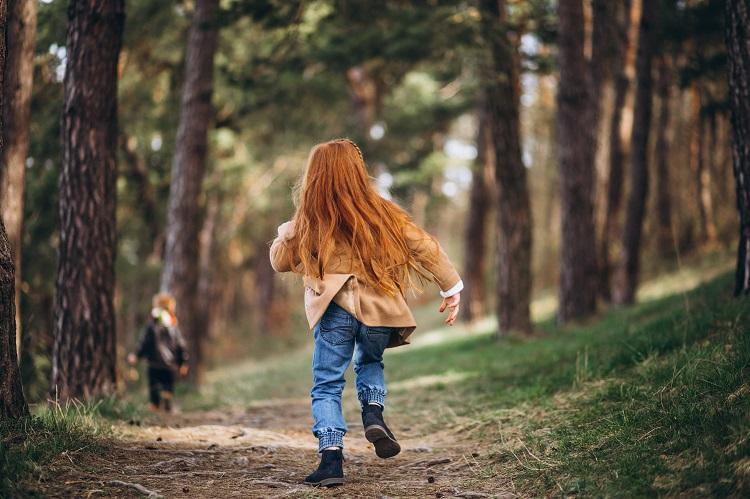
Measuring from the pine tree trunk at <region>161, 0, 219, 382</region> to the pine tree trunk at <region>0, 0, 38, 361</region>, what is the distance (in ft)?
16.8

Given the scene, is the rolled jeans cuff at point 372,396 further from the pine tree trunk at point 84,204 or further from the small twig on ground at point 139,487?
the pine tree trunk at point 84,204

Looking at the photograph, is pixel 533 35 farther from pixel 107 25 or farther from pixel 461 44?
pixel 107 25

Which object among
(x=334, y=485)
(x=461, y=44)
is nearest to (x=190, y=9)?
(x=461, y=44)

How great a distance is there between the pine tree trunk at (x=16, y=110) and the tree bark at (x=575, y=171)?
8969 millimetres

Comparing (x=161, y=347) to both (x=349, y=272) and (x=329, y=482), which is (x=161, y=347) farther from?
(x=329, y=482)

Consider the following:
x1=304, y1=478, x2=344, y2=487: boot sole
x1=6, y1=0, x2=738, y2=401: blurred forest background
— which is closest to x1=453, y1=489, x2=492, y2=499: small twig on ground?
x1=304, y1=478, x2=344, y2=487: boot sole

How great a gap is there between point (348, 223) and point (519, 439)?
1959 mm

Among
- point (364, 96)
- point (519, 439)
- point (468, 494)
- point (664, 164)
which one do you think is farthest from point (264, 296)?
point (468, 494)

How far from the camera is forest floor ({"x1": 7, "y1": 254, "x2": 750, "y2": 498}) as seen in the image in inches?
164

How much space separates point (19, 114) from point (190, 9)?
26.1 feet

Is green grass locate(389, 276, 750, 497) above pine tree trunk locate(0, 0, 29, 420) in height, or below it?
below

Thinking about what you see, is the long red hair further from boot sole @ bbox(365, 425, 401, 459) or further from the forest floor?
the forest floor

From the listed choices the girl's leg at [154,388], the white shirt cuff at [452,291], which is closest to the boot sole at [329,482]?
the white shirt cuff at [452,291]

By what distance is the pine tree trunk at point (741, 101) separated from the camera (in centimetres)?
636
